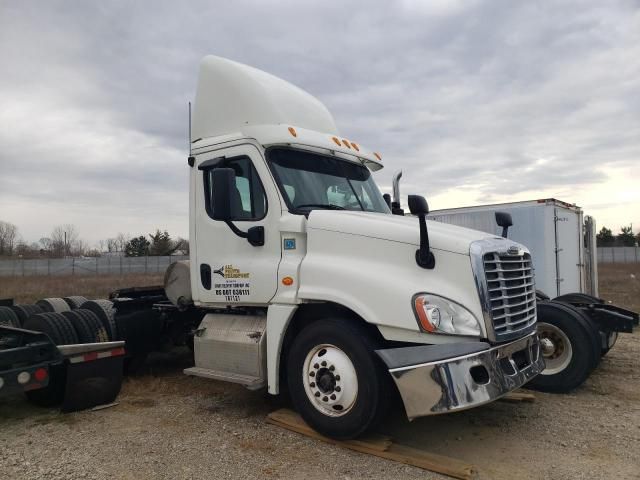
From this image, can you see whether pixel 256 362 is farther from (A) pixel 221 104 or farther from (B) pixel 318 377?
(A) pixel 221 104

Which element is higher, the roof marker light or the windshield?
the windshield

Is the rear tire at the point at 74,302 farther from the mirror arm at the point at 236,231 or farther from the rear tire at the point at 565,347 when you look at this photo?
the rear tire at the point at 565,347

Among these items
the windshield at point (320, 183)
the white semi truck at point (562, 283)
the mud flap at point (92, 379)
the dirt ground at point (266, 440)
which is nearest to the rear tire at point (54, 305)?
the dirt ground at point (266, 440)

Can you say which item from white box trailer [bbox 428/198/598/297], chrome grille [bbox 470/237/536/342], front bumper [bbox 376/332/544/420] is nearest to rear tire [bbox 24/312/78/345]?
front bumper [bbox 376/332/544/420]

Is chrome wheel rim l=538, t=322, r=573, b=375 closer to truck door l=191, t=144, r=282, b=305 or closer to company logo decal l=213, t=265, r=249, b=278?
truck door l=191, t=144, r=282, b=305

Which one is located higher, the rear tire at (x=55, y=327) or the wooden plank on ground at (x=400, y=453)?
the rear tire at (x=55, y=327)

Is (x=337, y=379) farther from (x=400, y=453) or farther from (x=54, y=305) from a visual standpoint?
(x=54, y=305)

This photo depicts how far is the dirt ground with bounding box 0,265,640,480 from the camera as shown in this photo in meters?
4.05

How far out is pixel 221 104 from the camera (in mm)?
5785

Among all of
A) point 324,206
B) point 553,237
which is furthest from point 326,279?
point 553,237

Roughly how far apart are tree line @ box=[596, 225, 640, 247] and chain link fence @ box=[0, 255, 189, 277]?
5919 centimetres

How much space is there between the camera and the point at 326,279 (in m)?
4.55

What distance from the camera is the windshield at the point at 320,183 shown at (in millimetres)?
5129

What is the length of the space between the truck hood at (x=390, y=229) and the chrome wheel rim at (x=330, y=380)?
1.05m
